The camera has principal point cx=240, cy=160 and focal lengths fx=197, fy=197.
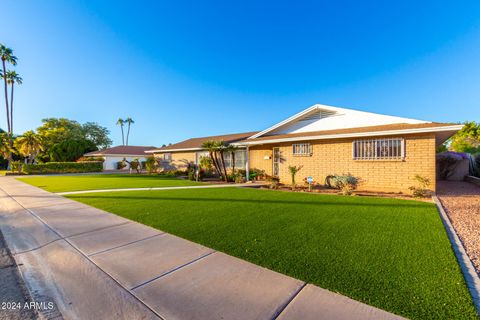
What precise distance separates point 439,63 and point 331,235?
1703cm

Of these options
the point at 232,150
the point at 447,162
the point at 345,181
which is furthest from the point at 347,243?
the point at 447,162

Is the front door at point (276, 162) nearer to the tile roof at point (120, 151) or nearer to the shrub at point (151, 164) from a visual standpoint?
the shrub at point (151, 164)

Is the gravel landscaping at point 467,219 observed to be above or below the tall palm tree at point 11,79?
below

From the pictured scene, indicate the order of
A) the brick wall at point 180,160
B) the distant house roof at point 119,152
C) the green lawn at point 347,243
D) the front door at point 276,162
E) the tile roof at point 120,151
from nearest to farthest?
the green lawn at point 347,243, the front door at point 276,162, the brick wall at point 180,160, the distant house roof at point 119,152, the tile roof at point 120,151

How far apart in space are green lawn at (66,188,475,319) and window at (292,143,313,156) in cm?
492

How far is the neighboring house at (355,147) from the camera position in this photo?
868cm

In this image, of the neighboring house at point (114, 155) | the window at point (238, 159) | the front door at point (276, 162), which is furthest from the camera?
the neighboring house at point (114, 155)

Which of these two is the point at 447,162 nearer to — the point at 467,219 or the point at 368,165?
the point at 368,165

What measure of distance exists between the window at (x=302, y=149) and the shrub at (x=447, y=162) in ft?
34.7

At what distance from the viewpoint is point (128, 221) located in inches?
208

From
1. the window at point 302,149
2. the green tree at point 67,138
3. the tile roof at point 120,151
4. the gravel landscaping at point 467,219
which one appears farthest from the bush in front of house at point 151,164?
the gravel landscaping at point 467,219

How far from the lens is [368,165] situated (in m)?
9.83

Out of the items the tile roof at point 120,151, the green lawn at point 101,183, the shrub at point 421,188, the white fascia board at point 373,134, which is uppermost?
the tile roof at point 120,151

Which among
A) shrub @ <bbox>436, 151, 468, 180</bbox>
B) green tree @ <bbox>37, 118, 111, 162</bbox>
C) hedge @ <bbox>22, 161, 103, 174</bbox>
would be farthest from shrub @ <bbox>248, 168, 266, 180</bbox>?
green tree @ <bbox>37, 118, 111, 162</bbox>
